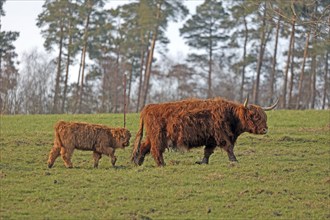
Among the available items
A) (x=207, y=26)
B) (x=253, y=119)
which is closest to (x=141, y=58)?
(x=207, y=26)

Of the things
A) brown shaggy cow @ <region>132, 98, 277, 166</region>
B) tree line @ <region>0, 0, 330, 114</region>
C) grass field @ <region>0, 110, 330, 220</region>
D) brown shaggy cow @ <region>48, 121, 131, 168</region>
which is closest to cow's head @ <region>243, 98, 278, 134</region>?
brown shaggy cow @ <region>132, 98, 277, 166</region>

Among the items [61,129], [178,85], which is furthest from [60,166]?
[178,85]

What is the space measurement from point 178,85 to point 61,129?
47083mm

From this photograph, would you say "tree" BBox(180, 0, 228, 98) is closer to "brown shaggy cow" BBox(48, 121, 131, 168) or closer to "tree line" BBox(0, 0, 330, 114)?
"tree line" BBox(0, 0, 330, 114)

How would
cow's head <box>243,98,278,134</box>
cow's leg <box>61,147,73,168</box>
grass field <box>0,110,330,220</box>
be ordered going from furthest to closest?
cow's head <box>243,98,278,134</box> → cow's leg <box>61,147,73,168</box> → grass field <box>0,110,330,220</box>

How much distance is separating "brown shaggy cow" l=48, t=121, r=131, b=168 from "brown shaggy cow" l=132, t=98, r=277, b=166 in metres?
0.76

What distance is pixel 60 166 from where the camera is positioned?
16266mm

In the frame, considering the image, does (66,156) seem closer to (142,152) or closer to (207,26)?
(142,152)

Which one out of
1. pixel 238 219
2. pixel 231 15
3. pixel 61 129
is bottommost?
pixel 238 219

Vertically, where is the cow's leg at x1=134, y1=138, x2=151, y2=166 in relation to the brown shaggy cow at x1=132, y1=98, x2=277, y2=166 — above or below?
below

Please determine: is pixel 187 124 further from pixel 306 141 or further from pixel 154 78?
pixel 154 78

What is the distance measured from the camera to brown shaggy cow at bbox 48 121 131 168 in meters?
15.9

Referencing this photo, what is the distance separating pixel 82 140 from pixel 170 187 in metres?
3.66

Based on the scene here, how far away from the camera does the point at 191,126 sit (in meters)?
16.5
